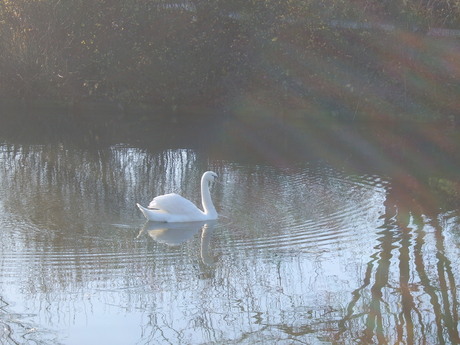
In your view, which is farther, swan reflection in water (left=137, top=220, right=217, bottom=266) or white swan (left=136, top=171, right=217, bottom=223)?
white swan (left=136, top=171, right=217, bottom=223)

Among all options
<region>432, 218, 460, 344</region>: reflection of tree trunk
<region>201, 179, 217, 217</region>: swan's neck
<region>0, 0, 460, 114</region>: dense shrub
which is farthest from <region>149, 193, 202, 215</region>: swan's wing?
<region>0, 0, 460, 114</region>: dense shrub

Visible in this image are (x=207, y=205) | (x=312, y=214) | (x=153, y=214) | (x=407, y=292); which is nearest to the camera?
(x=407, y=292)

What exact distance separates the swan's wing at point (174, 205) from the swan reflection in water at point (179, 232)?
0.18m

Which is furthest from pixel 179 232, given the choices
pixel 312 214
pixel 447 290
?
pixel 447 290

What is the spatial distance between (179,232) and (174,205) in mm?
407

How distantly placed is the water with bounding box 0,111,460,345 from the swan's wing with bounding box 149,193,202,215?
0.68 feet

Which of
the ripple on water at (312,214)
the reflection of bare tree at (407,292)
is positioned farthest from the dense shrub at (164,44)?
the reflection of bare tree at (407,292)

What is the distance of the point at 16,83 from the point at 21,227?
1675cm

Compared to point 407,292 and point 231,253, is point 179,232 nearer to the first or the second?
point 231,253

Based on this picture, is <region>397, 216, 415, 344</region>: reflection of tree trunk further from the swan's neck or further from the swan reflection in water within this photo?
the swan's neck

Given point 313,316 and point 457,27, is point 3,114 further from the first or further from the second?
point 313,316

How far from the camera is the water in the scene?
7.39 meters

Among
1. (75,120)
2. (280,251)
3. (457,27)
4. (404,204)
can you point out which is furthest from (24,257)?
(457,27)

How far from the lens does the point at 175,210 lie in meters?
11.2
